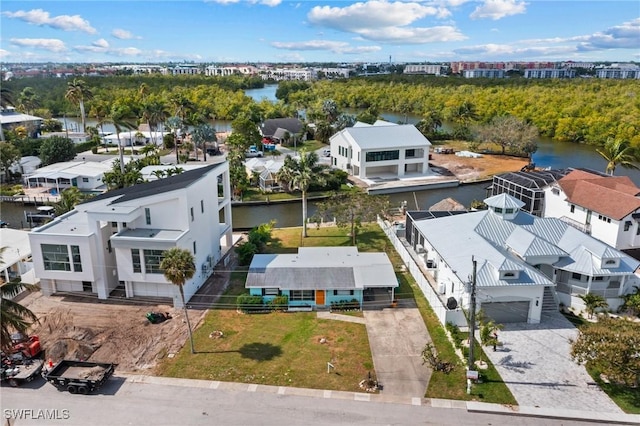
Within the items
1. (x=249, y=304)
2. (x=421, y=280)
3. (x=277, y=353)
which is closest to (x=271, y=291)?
(x=249, y=304)

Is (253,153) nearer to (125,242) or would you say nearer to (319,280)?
(125,242)

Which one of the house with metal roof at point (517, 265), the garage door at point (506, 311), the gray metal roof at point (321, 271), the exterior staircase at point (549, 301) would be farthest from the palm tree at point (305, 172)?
the exterior staircase at point (549, 301)

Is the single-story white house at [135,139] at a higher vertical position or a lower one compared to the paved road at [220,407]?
higher

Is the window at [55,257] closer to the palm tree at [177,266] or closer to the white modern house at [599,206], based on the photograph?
the palm tree at [177,266]

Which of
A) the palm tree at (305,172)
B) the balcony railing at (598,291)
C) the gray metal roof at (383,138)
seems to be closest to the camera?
the balcony railing at (598,291)

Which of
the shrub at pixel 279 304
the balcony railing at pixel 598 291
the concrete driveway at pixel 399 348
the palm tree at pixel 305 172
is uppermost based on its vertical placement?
the palm tree at pixel 305 172

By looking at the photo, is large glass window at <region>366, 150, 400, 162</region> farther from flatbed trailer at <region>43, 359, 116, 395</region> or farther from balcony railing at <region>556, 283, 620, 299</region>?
flatbed trailer at <region>43, 359, 116, 395</region>

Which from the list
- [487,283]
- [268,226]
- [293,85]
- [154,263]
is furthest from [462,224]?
[293,85]
